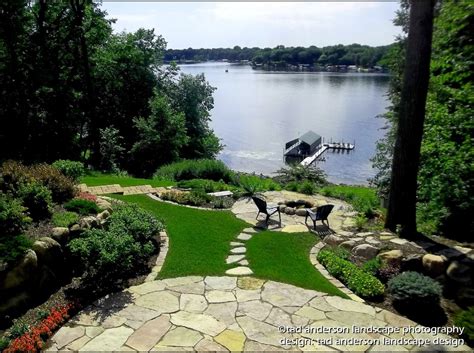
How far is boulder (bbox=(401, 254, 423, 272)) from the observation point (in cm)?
693

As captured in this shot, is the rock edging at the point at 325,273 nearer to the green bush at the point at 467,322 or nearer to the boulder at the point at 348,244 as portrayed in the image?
the boulder at the point at 348,244

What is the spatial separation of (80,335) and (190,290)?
183 centimetres

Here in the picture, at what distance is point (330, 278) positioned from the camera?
7.02 meters

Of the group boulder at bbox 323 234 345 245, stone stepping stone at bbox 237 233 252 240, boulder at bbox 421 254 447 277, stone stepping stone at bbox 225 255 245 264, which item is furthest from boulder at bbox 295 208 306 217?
boulder at bbox 421 254 447 277

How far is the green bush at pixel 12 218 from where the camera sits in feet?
22.9

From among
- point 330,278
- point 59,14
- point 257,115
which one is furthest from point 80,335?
point 257,115

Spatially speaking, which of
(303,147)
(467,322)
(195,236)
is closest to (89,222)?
(195,236)

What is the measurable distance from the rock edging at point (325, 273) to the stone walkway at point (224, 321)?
0.65 feet

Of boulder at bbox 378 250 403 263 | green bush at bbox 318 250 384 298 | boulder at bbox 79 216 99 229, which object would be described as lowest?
green bush at bbox 318 250 384 298

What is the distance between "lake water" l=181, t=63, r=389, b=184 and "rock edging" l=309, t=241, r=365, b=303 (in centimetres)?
2300

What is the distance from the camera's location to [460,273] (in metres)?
6.53

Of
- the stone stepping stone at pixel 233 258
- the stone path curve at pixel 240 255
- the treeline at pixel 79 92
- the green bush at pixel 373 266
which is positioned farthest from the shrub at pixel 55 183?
the treeline at pixel 79 92

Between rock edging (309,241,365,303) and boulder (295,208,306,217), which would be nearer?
rock edging (309,241,365,303)

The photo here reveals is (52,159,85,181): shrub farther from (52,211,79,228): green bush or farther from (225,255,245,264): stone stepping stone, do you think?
(225,255,245,264): stone stepping stone
